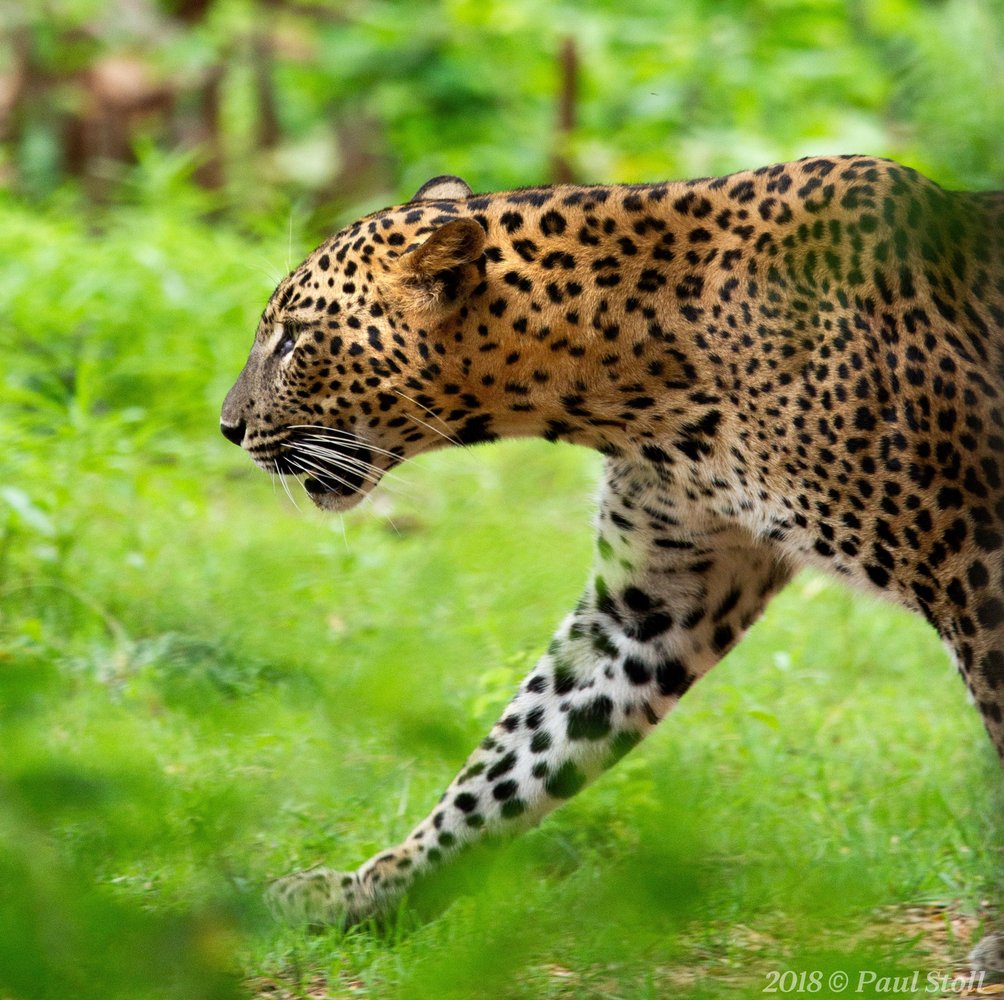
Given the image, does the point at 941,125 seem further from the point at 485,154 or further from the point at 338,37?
the point at 338,37

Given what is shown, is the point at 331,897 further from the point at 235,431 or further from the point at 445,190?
the point at 445,190

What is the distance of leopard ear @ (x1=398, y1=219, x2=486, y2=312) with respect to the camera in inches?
164

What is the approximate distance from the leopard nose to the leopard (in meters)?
0.01

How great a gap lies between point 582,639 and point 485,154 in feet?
28.7

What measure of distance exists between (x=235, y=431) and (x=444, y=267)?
877 mm

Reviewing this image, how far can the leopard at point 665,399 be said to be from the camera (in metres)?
3.85

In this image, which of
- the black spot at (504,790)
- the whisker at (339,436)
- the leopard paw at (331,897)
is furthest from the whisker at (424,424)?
the leopard paw at (331,897)

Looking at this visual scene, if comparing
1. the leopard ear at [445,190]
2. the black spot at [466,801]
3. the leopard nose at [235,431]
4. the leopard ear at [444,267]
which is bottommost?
the black spot at [466,801]

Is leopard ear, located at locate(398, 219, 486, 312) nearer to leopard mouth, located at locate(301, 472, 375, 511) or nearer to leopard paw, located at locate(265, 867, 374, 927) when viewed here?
leopard mouth, located at locate(301, 472, 375, 511)

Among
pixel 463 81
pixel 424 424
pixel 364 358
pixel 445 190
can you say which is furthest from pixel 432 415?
pixel 463 81

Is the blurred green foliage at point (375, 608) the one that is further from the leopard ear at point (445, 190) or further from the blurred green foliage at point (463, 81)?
the leopard ear at point (445, 190)

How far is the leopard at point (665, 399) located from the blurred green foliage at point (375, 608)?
28 cm

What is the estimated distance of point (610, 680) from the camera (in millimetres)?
4562

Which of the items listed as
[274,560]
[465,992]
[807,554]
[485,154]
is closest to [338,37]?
[485,154]
